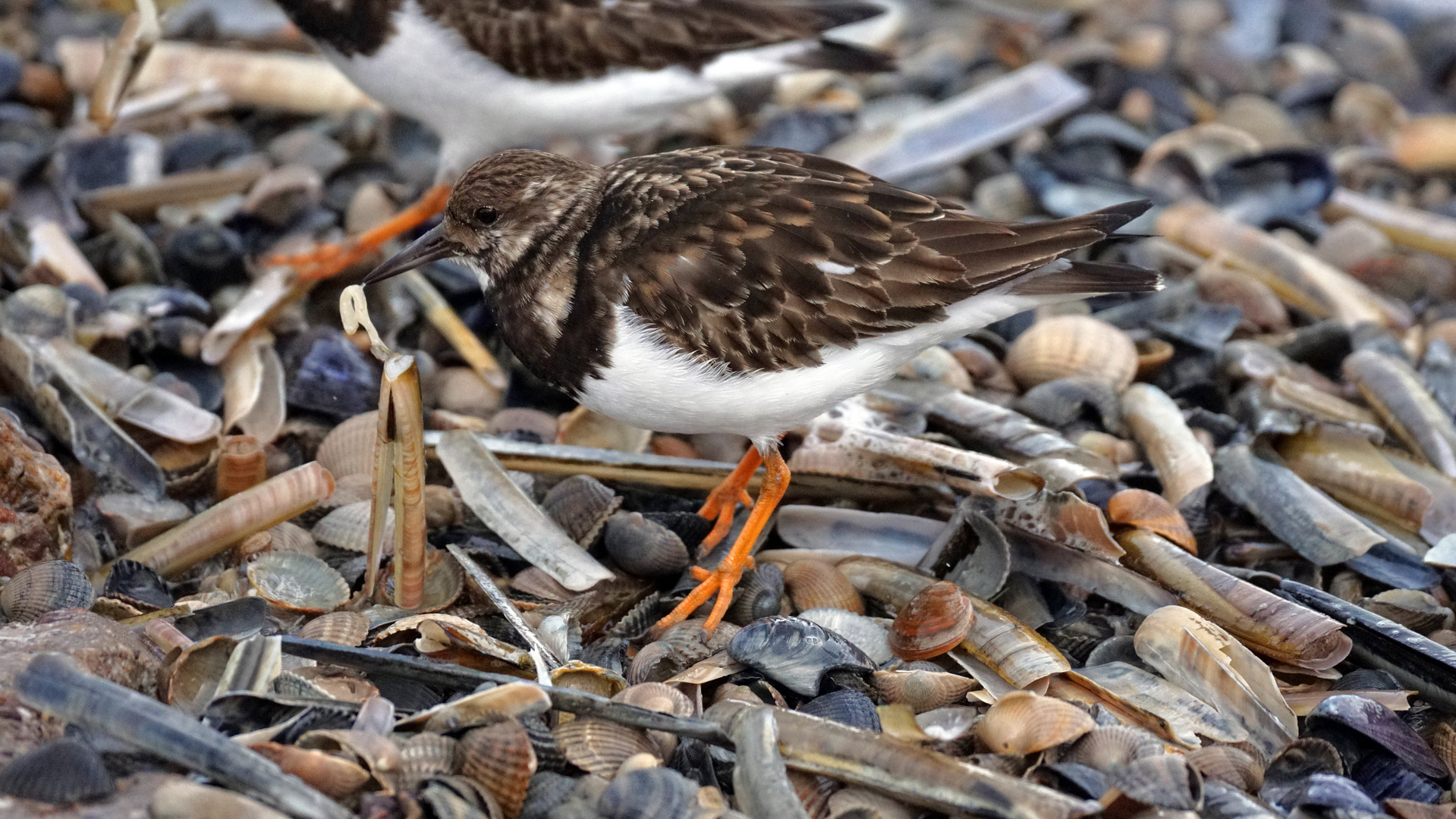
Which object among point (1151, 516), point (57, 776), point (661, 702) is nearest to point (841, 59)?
point (1151, 516)

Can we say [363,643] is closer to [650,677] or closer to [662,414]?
[650,677]

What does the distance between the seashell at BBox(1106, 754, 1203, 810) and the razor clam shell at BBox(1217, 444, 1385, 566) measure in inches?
47.4

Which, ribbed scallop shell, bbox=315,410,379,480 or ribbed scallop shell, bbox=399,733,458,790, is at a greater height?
ribbed scallop shell, bbox=399,733,458,790

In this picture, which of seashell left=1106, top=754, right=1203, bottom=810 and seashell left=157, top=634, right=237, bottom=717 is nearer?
seashell left=1106, top=754, right=1203, bottom=810

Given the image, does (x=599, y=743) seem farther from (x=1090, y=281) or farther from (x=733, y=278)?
(x=1090, y=281)

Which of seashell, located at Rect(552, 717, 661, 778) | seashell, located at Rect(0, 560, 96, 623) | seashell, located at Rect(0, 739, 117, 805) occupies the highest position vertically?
seashell, located at Rect(0, 739, 117, 805)

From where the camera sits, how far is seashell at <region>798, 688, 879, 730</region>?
2922 millimetres

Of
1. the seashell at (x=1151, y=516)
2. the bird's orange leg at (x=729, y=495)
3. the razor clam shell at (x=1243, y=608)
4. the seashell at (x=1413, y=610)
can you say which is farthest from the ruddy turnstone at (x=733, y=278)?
the seashell at (x=1413, y=610)

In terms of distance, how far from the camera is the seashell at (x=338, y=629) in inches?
119

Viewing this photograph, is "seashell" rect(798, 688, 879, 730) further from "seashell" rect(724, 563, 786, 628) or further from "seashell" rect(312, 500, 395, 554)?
"seashell" rect(312, 500, 395, 554)

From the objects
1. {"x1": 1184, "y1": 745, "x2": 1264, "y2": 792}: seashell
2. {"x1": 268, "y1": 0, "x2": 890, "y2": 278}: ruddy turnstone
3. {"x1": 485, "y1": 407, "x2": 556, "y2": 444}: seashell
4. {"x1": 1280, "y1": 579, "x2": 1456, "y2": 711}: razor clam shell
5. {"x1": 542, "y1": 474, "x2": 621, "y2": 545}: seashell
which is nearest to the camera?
{"x1": 1184, "y1": 745, "x2": 1264, "y2": 792}: seashell

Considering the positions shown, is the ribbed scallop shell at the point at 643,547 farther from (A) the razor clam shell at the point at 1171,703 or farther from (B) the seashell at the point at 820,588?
(A) the razor clam shell at the point at 1171,703

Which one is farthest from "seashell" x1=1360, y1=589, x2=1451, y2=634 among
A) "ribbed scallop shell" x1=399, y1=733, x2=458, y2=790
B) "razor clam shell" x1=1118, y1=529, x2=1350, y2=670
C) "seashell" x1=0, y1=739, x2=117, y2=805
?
"seashell" x1=0, y1=739, x2=117, y2=805

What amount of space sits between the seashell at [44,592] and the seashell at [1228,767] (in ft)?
8.40
